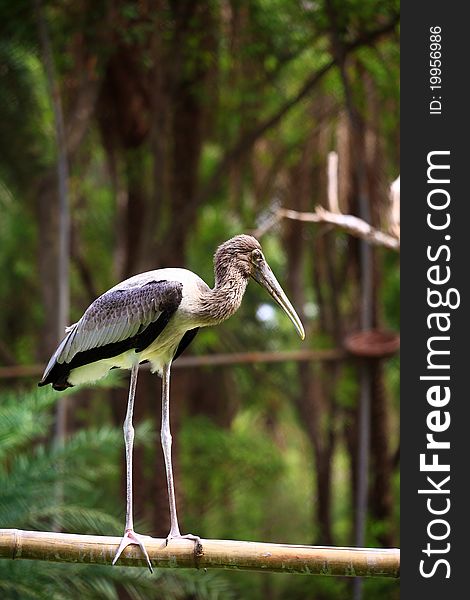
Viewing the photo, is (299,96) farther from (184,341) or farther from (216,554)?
(216,554)

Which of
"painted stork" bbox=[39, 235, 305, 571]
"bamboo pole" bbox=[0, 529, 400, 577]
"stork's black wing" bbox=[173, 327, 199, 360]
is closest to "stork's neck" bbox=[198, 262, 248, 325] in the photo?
"painted stork" bbox=[39, 235, 305, 571]

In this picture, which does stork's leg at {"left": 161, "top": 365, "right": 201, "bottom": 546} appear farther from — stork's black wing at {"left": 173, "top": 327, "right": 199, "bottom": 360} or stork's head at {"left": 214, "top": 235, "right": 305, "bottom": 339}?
stork's head at {"left": 214, "top": 235, "right": 305, "bottom": 339}

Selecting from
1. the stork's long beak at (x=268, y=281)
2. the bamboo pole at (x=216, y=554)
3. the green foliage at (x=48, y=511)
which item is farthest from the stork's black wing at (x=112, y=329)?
the green foliage at (x=48, y=511)

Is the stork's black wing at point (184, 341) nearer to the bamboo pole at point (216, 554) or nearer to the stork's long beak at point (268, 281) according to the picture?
the stork's long beak at point (268, 281)

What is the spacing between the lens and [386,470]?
763cm

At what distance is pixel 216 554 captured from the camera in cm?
278

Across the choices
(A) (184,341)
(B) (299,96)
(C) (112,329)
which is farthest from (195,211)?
(C) (112,329)

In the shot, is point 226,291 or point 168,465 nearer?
point 226,291

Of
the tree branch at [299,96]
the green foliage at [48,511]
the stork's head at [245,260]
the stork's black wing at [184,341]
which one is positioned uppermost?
the tree branch at [299,96]

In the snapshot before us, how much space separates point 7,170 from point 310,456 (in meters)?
5.14

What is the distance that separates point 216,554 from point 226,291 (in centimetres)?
71

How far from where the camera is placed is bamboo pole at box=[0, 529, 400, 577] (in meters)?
2.75

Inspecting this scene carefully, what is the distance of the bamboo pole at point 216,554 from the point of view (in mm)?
2746

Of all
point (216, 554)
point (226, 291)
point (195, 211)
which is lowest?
point (216, 554)
